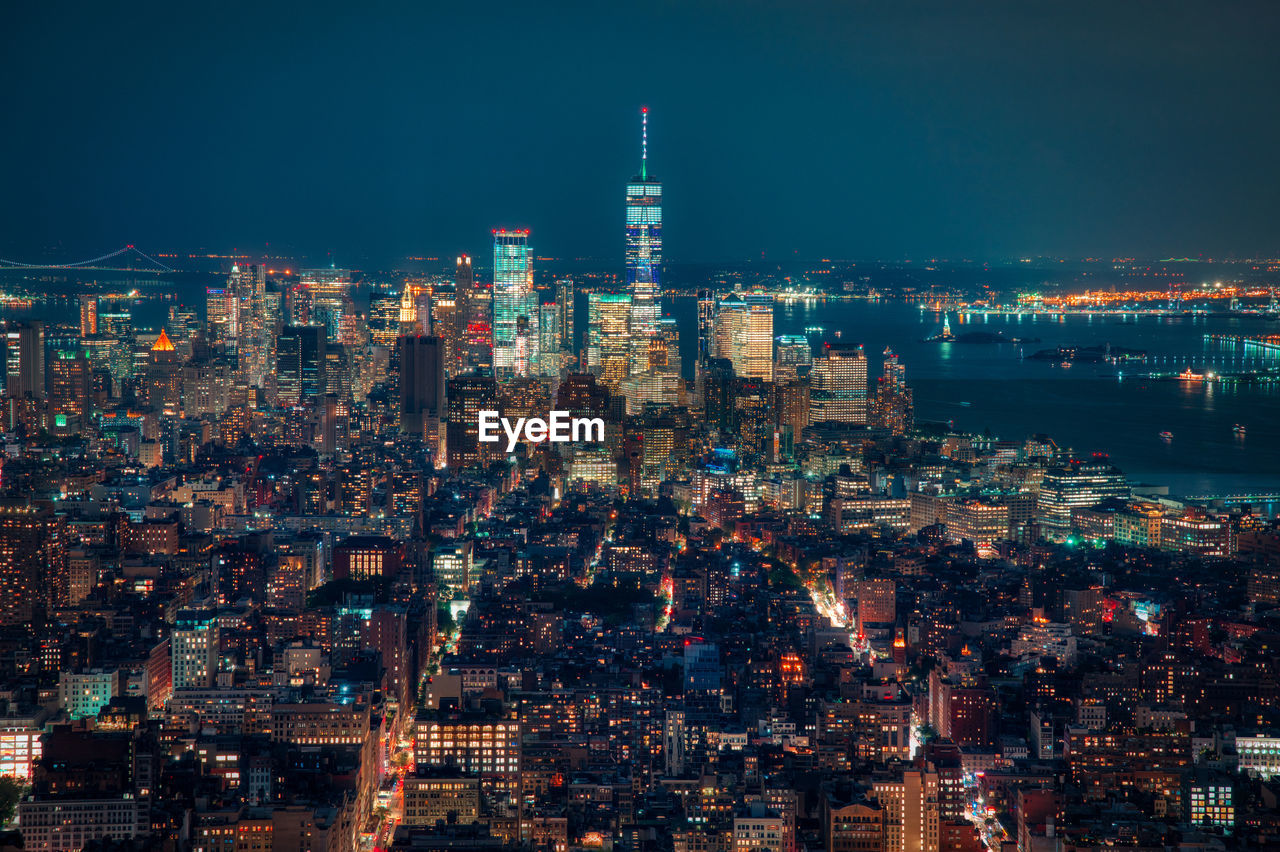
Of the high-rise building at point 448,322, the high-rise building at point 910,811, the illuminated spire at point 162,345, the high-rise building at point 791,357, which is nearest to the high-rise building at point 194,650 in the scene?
the high-rise building at point 910,811

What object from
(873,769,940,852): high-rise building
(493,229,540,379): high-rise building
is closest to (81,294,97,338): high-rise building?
(493,229,540,379): high-rise building

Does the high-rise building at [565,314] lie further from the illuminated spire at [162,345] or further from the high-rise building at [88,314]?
the high-rise building at [88,314]

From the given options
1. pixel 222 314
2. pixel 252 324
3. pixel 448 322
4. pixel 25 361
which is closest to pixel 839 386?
pixel 448 322

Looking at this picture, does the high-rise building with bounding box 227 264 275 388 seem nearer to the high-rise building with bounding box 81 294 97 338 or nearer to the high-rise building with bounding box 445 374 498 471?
the high-rise building with bounding box 81 294 97 338

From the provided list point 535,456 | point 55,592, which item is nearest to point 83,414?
point 535,456

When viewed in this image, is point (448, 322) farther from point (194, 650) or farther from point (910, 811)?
point (910, 811)

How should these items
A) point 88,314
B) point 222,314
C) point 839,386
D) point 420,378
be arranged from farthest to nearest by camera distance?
point 222,314
point 88,314
point 839,386
point 420,378

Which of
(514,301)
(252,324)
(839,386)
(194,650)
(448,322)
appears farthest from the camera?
(514,301)
